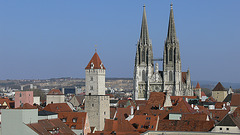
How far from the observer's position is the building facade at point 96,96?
267 ft

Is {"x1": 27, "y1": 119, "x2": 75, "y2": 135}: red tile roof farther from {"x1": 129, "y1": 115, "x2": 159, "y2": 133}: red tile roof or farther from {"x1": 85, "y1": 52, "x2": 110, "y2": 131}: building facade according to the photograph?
{"x1": 85, "y1": 52, "x2": 110, "y2": 131}: building facade

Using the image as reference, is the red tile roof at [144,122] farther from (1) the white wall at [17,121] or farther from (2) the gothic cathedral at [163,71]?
(2) the gothic cathedral at [163,71]

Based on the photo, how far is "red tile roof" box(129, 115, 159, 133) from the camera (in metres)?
71.6

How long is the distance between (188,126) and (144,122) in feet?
27.9

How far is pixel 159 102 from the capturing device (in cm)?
10012

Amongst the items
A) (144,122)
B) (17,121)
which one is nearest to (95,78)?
(144,122)

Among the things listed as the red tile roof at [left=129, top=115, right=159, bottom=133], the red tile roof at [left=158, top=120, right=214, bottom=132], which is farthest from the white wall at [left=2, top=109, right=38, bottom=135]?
the red tile roof at [left=158, top=120, right=214, bottom=132]

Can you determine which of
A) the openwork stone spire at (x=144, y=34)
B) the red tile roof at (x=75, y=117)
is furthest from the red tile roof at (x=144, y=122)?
the openwork stone spire at (x=144, y=34)

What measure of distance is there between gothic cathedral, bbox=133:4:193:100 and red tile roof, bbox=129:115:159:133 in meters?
70.7

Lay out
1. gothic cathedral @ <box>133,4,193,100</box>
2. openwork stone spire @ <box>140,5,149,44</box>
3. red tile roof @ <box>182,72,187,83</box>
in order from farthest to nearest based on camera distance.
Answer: red tile roof @ <box>182,72,187,83</box>
openwork stone spire @ <box>140,5,149,44</box>
gothic cathedral @ <box>133,4,193,100</box>

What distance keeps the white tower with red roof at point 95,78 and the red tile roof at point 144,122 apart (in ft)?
33.0

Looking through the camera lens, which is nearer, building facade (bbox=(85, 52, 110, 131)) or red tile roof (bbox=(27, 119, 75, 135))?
red tile roof (bbox=(27, 119, 75, 135))

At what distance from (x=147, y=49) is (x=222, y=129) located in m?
86.2

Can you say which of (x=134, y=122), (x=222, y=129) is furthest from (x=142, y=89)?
(x=222, y=129)
